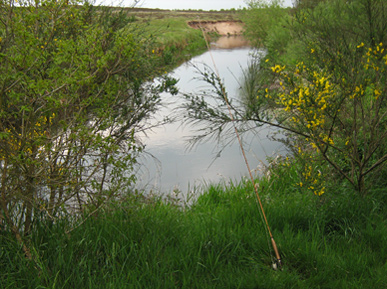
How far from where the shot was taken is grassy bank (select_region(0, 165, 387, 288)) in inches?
118

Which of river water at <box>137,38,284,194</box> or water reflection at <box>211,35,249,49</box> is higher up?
water reflection at <box>211,35,249,49</box>

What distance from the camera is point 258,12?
3109 cm

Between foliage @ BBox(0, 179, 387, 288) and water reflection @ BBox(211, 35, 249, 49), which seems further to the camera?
water reflection @ BBox(211, 35, 249, 49)

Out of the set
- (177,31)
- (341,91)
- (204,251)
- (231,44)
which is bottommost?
(204,251)

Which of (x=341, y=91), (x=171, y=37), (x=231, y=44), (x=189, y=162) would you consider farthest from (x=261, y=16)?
(x=341, y=91)

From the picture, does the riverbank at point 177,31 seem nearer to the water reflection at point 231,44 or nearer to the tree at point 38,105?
the water reflection at point 231,44

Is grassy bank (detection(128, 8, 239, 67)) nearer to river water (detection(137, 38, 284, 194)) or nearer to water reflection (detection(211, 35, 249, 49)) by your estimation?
river water (detection(137, 38, 284, 194))

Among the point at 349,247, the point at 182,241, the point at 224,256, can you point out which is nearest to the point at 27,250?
the point at 182,241

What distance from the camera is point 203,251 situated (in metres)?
3.48

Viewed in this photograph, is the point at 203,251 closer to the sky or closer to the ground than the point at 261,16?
closer to the ground

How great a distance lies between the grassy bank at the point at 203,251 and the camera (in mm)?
3010

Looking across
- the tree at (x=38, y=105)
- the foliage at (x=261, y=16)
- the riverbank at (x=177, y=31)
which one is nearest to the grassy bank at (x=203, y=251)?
the tree at (x=38, y=105)

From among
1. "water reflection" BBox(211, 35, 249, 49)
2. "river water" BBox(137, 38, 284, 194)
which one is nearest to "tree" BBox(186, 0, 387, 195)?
"river water" BBox(137, 38, 284, 194)

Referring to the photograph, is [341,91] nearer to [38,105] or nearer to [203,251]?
[203,251]
